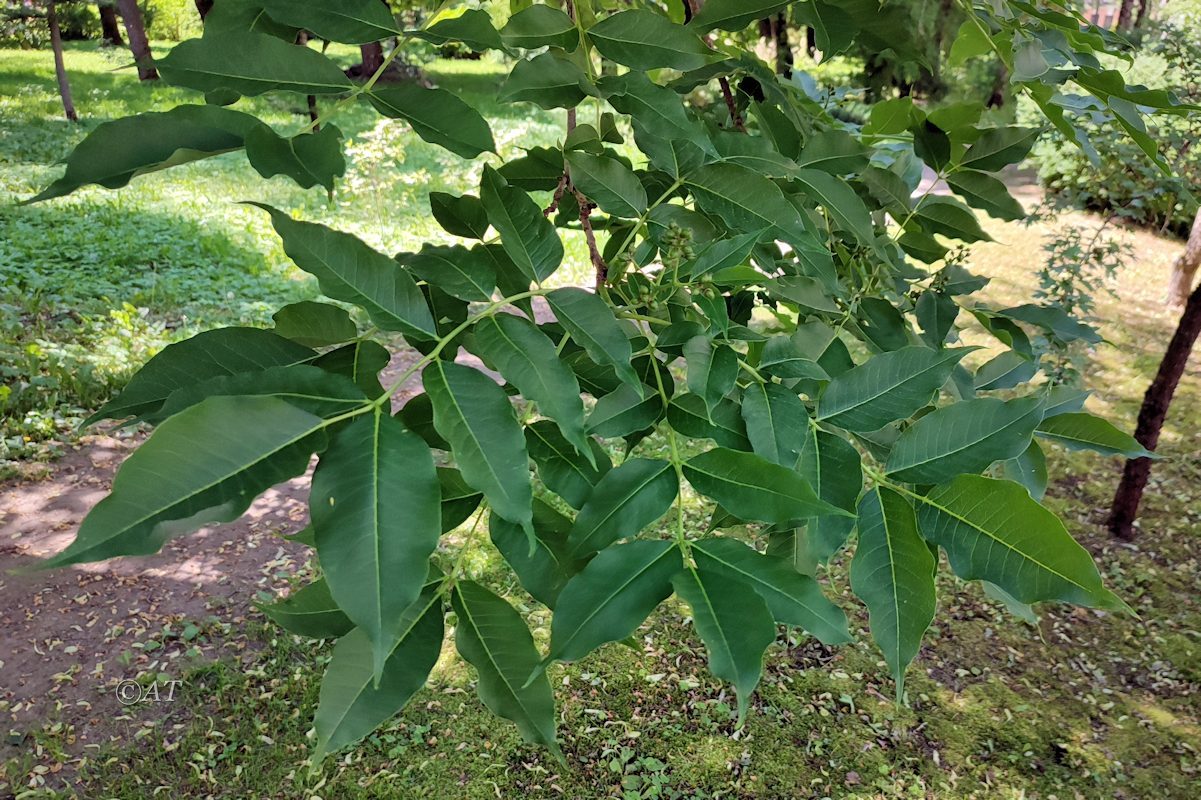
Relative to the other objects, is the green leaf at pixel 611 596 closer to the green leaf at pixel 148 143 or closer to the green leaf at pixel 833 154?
the green leaf at pixel 148 143

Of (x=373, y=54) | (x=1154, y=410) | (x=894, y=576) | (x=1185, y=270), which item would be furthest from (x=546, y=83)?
(x=1185, y=270)

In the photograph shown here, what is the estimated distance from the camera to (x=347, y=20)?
864 mm

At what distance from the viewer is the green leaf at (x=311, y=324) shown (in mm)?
848

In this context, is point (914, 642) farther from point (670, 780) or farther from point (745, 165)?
point (670, 780)

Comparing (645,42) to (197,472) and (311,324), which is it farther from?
(197,472)

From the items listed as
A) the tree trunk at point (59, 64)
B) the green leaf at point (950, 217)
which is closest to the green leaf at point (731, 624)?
the green leaf at point (950, 217)

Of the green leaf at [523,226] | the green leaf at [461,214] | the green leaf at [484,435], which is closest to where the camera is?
the green leaf at [484,435]

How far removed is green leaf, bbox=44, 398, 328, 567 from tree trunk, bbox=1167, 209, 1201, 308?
7624mm

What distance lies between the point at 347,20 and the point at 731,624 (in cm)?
68

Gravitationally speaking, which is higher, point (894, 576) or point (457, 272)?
point (457, 272)

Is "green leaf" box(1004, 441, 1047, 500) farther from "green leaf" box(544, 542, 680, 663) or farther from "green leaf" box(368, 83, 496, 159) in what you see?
"green leaf" box(368, 83, 496, 159)

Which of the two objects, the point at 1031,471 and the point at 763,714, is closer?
the point at 1031,471

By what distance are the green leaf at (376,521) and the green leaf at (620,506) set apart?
6.5 inches

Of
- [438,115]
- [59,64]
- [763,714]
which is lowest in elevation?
[763,714]
